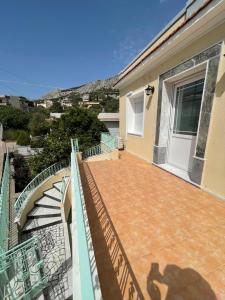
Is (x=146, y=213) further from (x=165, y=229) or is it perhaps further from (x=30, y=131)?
(x=30, y=131)

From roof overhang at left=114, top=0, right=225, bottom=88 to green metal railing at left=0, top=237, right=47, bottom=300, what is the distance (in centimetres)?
606

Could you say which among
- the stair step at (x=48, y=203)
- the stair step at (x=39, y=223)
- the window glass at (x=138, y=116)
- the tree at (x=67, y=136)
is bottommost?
the stair step at (x=39, y=223)

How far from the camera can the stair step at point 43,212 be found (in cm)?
821

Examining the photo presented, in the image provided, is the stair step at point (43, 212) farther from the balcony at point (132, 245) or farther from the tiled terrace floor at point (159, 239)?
the tiled terrace floor at point (159, 239)

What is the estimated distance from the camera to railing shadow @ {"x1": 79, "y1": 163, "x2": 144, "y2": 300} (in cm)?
151

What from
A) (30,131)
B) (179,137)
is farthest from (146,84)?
(30,131)

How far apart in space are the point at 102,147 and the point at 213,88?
615cm

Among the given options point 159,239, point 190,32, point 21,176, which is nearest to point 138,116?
point 190,32

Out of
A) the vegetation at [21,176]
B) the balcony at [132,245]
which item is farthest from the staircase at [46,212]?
the vegetation at [21,176]

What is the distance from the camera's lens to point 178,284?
156 cm

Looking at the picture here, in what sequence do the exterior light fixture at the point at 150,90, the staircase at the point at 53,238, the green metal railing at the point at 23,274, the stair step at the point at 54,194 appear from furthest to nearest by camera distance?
the stair step at the point at 54,194 → the exterior light fixture at the point at 150,90 → the staircase at the point at 53,238 → the green metal railing at the point at 23,274

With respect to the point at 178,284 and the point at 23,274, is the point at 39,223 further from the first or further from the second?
the point at 178,284

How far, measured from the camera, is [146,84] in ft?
18.2

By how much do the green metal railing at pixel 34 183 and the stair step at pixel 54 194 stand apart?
32.1 inches
